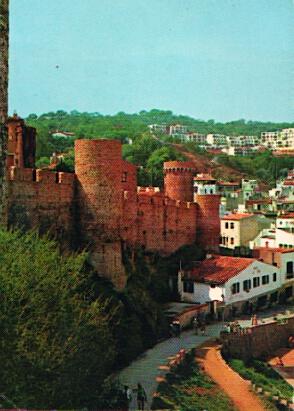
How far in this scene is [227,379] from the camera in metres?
22.3

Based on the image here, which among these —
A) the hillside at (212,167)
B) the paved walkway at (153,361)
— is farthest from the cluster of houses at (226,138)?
the paved walkway at (153,361)

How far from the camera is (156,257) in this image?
1294 inches

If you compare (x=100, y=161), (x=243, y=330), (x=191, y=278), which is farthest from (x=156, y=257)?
(x=100, y=161)

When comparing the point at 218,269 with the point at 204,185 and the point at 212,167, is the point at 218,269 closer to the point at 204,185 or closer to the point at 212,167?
the point at 204,185

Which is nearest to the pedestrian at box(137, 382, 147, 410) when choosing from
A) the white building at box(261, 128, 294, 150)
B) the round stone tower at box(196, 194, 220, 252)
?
the round stone tower at box(196, 194, 220, 252)

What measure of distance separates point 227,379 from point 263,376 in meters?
3.66

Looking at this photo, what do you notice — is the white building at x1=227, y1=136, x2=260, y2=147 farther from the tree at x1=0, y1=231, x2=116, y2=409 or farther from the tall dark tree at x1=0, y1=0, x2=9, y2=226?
the tree at x1=0, y1=231, x2=116, y2=409

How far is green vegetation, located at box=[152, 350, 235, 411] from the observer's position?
19.3m

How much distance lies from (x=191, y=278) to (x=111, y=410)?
54.7 feet

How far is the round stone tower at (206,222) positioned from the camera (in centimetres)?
3719

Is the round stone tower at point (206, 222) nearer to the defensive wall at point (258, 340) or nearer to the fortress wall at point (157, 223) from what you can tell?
the fortress wall at point (157, 223)

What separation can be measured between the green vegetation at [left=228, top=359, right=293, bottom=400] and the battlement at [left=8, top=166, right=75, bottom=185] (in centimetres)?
992

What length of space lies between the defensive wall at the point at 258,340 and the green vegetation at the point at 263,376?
64cm

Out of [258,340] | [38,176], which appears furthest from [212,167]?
[38,176]
